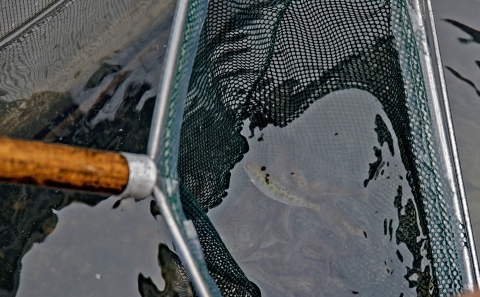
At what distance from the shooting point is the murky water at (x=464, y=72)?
2428 mm

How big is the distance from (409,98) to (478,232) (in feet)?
3.16

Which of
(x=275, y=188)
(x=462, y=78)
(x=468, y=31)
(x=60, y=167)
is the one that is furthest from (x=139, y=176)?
(x=468, y=31)

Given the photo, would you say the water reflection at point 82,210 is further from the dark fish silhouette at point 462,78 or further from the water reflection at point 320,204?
the dark fish silhouette at point 462,78

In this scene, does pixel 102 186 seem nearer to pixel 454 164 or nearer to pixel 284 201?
pixel 454 164

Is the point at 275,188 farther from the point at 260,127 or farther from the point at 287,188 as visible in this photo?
the point at 260,127

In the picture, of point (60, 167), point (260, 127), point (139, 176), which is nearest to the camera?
point (60, 167)

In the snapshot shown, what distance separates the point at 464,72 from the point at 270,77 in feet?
3.37

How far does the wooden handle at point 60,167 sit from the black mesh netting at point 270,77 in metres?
0.64

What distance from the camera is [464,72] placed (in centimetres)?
253

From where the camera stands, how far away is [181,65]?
1.54 metres

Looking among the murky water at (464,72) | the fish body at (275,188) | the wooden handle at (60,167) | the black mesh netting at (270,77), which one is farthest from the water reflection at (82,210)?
the murky water at (464,72)

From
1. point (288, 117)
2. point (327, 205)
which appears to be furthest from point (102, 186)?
point (327, 205)

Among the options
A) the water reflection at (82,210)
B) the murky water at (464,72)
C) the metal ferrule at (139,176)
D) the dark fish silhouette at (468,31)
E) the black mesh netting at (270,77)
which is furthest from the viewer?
the dark fish silhouette at (468,31)

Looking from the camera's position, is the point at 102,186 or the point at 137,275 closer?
the point at 102,186
